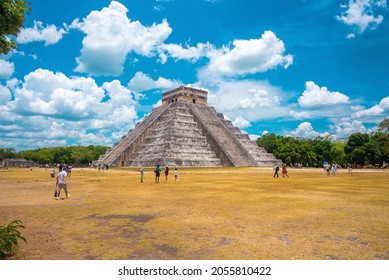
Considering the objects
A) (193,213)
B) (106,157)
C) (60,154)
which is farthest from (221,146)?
(60,154)

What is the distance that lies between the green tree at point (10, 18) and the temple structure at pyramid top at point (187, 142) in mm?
36006

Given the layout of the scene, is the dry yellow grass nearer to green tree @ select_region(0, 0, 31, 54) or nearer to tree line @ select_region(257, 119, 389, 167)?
green tree @ select_region(0, 0, 31, 54)

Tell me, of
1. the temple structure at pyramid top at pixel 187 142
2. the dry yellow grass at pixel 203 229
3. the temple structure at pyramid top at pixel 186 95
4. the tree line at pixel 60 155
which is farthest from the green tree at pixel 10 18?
the tree line at pixel 60 155

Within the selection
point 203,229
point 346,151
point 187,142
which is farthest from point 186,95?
point 203,229

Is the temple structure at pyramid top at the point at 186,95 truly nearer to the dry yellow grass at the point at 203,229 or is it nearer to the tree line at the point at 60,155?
the tree line at the point at 60,155

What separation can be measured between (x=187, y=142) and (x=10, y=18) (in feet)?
141

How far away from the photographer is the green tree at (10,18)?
230 inches

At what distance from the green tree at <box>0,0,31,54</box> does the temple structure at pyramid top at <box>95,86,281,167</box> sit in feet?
118

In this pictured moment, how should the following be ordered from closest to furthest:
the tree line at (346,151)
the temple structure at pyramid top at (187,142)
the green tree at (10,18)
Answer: the green tree at (10,18)
the temple structure at pyramid top at (187,142)
the tree line at (346,151)

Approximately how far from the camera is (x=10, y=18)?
599 cm

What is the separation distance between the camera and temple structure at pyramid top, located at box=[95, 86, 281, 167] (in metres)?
45.9

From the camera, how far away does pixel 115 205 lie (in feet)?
38.2

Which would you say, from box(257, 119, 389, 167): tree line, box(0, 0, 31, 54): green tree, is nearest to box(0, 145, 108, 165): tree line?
box(257, 119, 389, 167): tree line

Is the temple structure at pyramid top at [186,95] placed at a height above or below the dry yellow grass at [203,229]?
above
